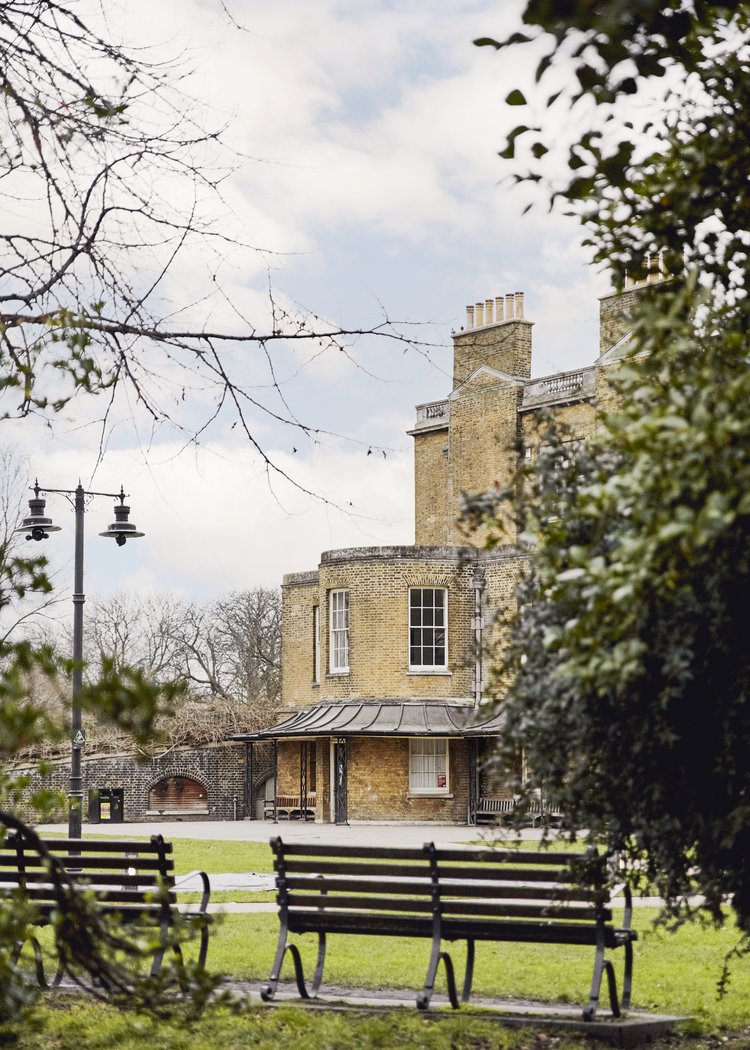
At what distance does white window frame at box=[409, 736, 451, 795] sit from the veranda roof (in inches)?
22.9

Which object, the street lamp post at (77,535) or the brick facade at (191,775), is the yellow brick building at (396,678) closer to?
the brick facade at (191,775)

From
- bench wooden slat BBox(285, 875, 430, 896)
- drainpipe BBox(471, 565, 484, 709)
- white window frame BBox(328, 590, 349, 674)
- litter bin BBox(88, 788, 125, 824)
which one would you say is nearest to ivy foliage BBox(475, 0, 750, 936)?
bench wooden slat BBox(285, 875, 430, 896)

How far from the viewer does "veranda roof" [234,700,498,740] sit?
115 feet

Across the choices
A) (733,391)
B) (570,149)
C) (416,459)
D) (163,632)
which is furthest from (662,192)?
(163,632)

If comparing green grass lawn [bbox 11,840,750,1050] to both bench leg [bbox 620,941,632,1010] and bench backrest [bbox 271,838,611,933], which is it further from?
bench backrest [bbox 271,838,611,933]

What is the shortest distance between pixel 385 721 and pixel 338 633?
10.8 ft

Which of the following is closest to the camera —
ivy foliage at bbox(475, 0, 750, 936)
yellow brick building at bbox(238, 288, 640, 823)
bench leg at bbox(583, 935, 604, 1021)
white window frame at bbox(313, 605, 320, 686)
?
ivy foliage at bbox(475, 0, 750, 936)

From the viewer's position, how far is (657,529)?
3.90 metres

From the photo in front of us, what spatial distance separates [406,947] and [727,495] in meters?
9.08

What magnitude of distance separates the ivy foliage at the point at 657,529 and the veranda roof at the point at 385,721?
94.5ft

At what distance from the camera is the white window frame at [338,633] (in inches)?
1474

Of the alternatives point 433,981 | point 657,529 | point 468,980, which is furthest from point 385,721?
point 657,529

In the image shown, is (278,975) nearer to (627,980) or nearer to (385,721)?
(627,980)

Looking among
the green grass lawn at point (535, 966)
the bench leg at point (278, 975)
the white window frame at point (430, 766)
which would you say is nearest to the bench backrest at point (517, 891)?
the green grass lawn at point (535, 966)
